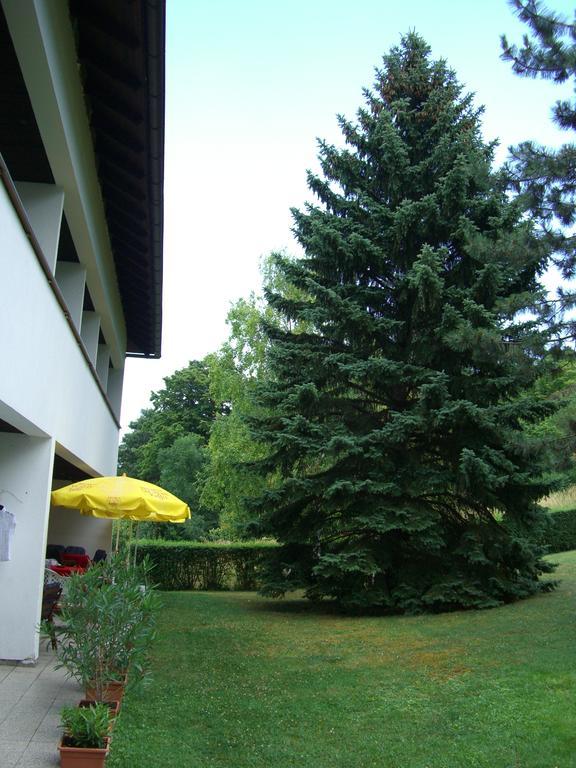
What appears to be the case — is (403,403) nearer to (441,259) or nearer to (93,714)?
(441,259)

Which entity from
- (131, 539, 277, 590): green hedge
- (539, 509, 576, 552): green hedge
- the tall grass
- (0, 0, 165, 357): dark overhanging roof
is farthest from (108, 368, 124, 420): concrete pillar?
the tall grass

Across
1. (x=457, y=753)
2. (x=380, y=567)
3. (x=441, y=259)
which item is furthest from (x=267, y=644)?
(x=441, y=259)

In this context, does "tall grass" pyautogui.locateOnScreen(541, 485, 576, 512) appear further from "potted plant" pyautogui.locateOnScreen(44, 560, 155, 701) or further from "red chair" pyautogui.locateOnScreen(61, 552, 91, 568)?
"potted plant" pyautogui.locateOnScreen(44, 560, 155, 701)

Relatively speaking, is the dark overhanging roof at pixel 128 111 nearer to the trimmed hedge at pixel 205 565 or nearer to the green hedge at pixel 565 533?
the trimmed hedge at pixel 205 565

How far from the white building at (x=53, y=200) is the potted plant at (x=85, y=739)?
257 cm

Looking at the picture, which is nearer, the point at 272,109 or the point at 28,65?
the point at 28,65

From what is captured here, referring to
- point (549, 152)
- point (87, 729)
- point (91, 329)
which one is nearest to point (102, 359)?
point (91, 329)

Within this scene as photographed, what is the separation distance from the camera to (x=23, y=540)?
7.32m

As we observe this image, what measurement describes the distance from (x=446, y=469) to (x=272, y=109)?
714 centimetres

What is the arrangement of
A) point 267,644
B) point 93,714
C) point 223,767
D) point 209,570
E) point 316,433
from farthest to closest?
point 209,570, point 316,433, point 267,644, point 223,767, point 93,714

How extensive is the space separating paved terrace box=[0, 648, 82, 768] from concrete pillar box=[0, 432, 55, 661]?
0.33 m

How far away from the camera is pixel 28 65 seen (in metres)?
6.04

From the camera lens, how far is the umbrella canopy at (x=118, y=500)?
31.5 feet

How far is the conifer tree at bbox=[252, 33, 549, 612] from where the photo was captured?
11633 mm
